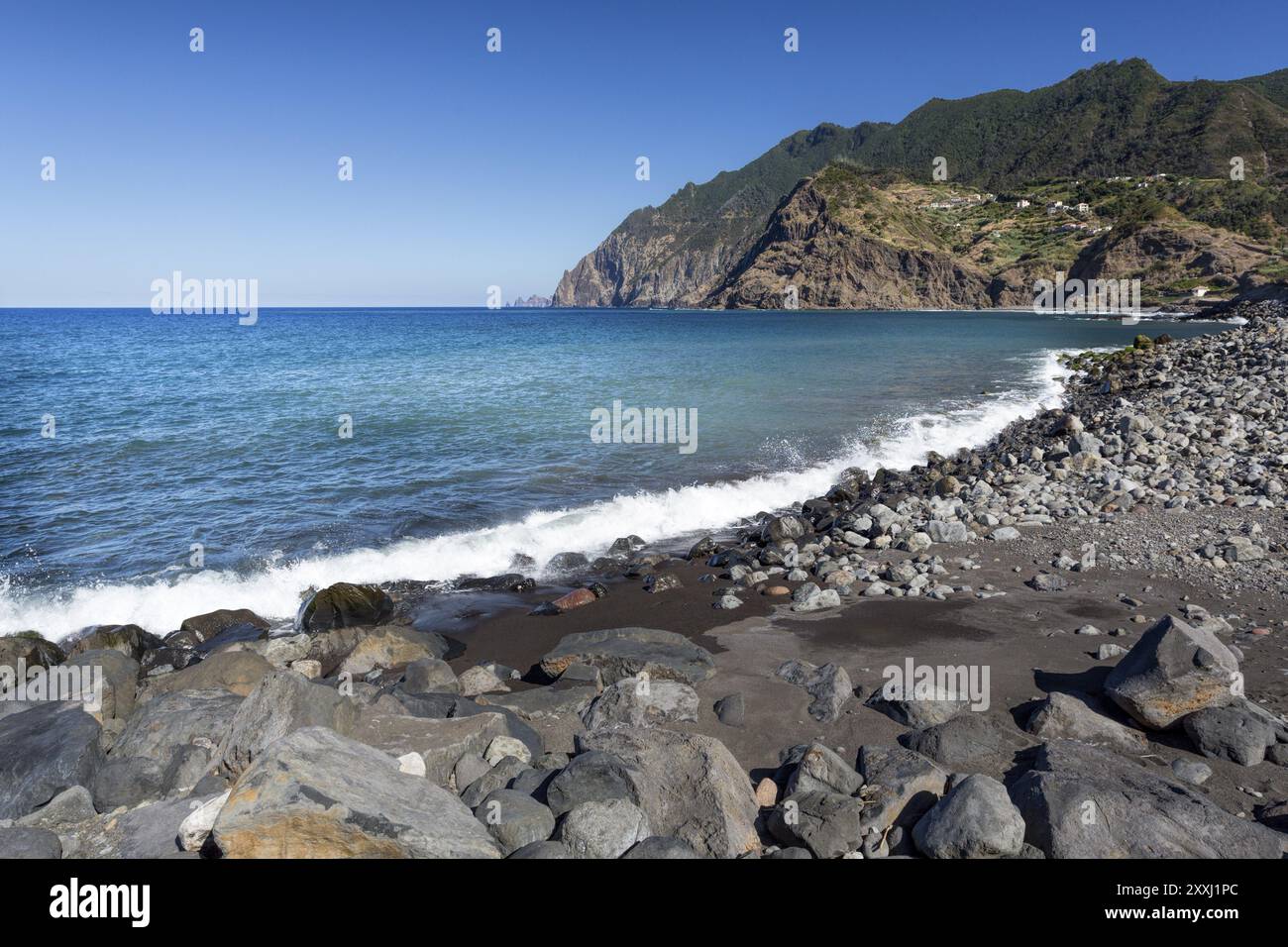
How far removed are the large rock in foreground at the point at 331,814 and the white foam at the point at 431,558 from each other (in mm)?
7490

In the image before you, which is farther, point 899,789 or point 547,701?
point 547,701

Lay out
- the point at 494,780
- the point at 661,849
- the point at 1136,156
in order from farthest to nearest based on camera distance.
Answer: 1. the point at 1136,156
2. the point at 494,780
3. the point at 661,849

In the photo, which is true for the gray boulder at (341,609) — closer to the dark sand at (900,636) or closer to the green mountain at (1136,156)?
the dark sand at (900,636)

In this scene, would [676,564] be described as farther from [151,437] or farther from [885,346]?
Answer: [885,346]

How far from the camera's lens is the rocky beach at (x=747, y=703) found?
442 centimetres

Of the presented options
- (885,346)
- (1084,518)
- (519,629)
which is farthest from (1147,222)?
(519,629)

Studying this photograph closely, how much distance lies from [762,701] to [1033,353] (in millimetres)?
50137

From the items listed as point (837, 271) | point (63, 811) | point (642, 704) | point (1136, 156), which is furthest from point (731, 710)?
point (1136, 156)

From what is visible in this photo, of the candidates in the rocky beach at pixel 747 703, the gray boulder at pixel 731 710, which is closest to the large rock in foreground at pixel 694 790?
the rocky beach at pixel 747 703

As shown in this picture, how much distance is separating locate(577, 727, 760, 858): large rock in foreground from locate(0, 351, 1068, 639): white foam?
7.32 m

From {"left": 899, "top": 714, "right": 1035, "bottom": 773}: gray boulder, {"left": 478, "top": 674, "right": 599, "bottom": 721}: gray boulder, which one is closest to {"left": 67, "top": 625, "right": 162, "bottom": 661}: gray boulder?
{"left": 478, "top": 674, "right": 599, "bottom": 721}: gray boulder

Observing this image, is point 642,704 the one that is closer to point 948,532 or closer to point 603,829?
point 603,829

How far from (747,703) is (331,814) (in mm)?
4028

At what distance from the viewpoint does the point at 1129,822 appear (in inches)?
168
